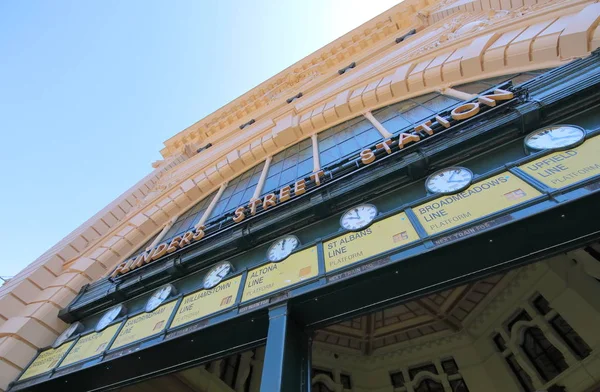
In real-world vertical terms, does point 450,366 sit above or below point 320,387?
above

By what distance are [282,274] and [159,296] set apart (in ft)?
10.9

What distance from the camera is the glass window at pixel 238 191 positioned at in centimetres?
1051

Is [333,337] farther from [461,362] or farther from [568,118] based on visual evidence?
[568,118]

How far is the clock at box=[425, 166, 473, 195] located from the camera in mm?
4898

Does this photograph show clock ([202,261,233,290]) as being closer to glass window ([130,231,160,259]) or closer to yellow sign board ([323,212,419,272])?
yellow sign board ([323,212,419,272])

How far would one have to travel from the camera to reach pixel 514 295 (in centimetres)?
1018

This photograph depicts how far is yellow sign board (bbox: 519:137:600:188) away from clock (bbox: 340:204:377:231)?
2.30 metres

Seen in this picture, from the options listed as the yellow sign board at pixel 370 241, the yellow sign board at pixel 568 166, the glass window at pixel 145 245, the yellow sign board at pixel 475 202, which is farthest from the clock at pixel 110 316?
the yellow sign board at pixel 568 166

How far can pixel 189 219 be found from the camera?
1195 centimetres

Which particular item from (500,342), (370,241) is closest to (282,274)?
(370,241)

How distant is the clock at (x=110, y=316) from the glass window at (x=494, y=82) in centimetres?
1002

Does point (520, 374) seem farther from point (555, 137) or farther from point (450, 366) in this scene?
point (555, 137)

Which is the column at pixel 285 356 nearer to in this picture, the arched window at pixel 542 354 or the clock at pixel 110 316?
the clock at pixel 110 316

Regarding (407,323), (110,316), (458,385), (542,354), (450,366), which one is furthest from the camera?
(407,323)
